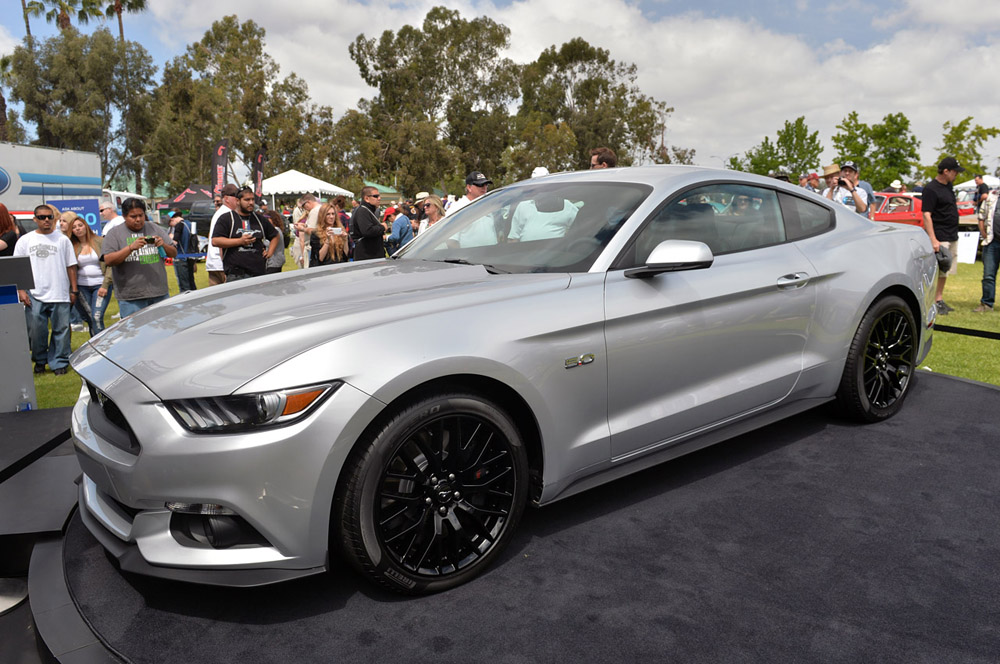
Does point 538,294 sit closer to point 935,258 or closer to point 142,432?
point 142,432

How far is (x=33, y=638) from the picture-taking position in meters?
2.72

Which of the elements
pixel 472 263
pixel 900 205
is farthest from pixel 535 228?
pixel 900 205

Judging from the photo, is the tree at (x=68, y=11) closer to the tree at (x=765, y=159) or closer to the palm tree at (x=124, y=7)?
the palm tree at (x=124, y=7)

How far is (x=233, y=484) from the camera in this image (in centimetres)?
227

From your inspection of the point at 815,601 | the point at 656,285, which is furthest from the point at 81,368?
the point at 815,601

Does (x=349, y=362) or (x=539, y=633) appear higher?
(x=349, y=362)

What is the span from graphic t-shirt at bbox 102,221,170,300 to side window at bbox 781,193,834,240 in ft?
18.4

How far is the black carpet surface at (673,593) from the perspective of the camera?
2350 millimetres

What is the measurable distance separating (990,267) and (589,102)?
58215mm

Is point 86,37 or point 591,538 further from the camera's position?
point 86,37

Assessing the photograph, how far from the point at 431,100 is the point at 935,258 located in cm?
5485

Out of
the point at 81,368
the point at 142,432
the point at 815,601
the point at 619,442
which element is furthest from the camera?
the point at 619,442

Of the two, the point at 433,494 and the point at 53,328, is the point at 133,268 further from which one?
the point at 433,494

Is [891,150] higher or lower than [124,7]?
lower
